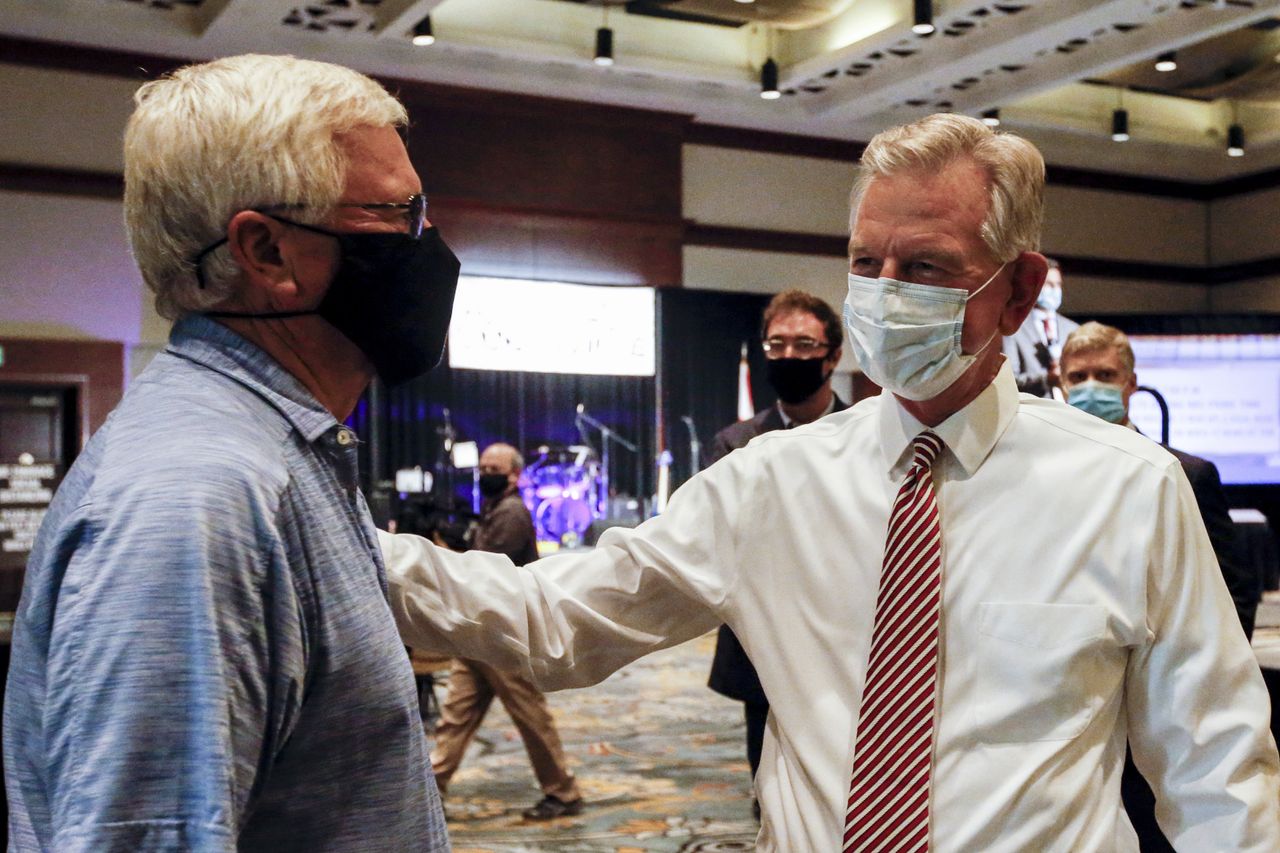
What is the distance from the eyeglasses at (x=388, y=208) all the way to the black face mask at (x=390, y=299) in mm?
12

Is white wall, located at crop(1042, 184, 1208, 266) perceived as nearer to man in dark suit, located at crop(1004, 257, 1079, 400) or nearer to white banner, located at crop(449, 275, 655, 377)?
man in dark suit, located at crop(1004, 257, 1079, 400)

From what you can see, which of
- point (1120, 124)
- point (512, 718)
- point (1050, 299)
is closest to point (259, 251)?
point (512, 718)

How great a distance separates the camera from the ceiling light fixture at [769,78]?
30.7ft

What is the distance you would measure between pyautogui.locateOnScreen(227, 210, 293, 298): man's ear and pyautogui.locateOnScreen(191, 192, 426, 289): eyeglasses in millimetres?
11

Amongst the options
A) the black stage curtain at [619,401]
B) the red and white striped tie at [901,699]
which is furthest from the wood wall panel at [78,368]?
the red and white striped tie at [901,699]

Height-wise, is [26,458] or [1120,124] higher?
[1120,124]

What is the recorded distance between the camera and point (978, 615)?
1.50 metres

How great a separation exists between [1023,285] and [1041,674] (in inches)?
20.7

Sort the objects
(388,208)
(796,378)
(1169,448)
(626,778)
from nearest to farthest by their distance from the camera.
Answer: (388,208) < (1169,448) < (796,378) < (626,778)

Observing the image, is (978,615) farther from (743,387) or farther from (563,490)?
(743,387)

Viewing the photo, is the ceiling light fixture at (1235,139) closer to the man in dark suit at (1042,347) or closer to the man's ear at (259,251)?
the man in dark suit at (1042,347)

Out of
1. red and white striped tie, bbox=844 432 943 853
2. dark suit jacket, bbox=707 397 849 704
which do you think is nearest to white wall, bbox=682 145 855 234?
dark suit jacket, bbox=707 397 849 704

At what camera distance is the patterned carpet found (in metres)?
Answer: 4.78

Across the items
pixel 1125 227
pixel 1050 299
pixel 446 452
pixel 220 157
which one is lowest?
pixel 446 452
